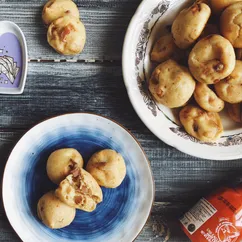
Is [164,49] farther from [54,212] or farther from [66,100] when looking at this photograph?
[54,212]

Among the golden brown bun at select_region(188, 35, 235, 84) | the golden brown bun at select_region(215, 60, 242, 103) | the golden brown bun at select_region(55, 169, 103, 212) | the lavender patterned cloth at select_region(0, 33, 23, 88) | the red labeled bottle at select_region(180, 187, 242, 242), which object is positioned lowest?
the red labeled bottle at select_region(180, 187, 242, 242)

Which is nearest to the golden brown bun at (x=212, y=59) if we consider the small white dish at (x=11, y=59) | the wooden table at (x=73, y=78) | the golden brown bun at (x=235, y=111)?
the golden brown bun at (x=235, y=111)

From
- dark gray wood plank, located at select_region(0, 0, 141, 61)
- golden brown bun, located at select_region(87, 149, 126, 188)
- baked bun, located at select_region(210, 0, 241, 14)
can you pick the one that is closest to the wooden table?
dark gray wood plank, located at select_region(0, 0, 141, 61)

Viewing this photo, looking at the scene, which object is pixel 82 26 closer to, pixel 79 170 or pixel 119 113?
pixel 119 113

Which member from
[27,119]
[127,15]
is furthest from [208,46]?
[27,119]

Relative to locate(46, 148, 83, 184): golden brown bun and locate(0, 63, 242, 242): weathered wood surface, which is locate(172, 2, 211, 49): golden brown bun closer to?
locate(0, 63, 242, 242): weathered wood surface

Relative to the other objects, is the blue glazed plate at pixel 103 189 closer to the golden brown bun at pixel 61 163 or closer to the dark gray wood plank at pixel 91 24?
the golden brown bun at pixel 61 163
